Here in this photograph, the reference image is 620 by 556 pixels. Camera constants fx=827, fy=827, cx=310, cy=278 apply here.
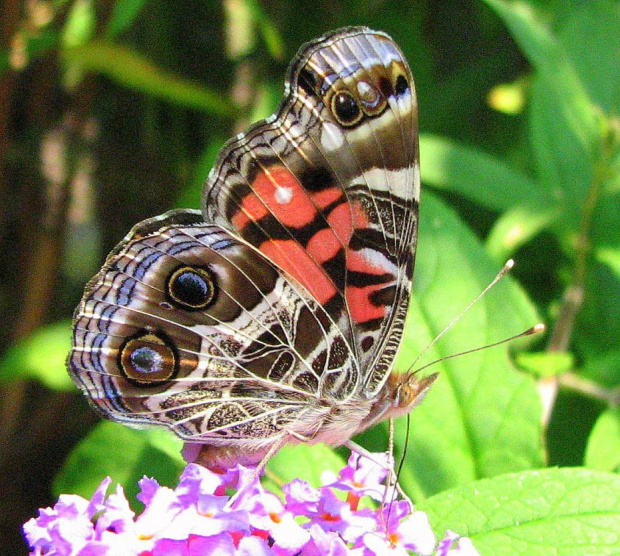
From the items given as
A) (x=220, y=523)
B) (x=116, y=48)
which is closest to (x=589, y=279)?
(x=220, y=523)

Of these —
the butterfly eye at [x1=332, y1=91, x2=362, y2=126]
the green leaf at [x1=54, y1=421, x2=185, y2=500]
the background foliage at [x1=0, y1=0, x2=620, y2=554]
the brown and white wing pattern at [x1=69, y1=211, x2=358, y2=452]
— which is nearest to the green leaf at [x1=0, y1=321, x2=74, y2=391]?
the background foliage at [x1=0, y1=0, x2=620, y2=554]

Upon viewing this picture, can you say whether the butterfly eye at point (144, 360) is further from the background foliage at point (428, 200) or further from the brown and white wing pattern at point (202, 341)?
the background foliage at point (428, 200)

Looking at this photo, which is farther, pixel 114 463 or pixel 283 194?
pixel 114 463

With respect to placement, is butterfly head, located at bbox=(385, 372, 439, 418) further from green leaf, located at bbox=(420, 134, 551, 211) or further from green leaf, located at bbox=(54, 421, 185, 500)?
green leaf, located at bbox=(420, 134, 551, 211)

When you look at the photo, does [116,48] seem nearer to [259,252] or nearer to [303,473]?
[259,252]

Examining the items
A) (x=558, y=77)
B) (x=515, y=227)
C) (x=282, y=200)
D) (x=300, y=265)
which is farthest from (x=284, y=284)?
(x=558, y=77)

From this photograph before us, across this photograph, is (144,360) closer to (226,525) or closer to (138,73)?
(226,525)

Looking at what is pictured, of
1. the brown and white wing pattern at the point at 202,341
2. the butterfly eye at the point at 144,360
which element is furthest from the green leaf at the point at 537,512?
the butterfly eye at the point at 144,360
